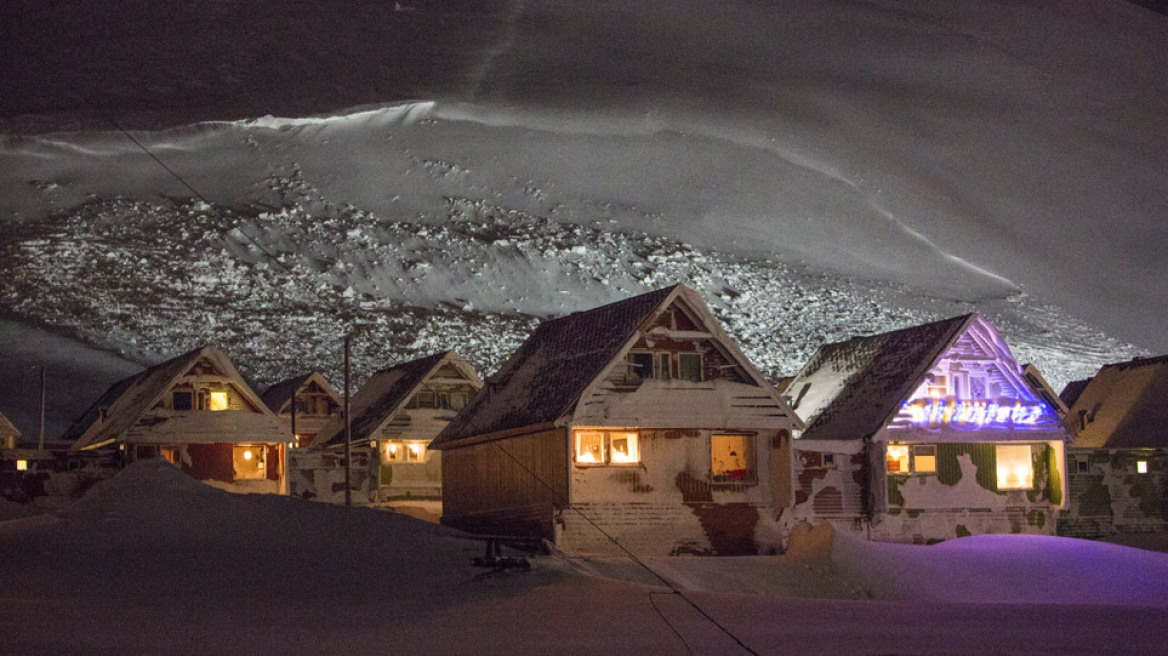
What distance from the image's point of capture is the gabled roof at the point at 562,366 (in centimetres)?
3281

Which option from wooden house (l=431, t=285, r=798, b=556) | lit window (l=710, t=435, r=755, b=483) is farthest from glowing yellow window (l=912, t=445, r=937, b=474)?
wooden house (l=431, t=285, r=798, b=556)

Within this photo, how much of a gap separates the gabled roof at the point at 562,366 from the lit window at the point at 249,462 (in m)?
13.1

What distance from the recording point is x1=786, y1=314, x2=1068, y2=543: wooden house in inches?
1543

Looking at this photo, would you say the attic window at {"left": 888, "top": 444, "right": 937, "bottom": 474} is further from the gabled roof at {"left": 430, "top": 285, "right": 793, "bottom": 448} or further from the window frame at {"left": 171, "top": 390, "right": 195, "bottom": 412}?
the window frame at {"left": 171, "top": 390, "right": 195, "bottom": 412}

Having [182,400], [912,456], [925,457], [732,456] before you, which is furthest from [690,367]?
[182,400]

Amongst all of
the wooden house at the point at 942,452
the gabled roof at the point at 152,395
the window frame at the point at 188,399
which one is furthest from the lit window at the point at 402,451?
the wooden house at the point at 942,452

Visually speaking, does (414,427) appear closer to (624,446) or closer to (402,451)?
(402,451)

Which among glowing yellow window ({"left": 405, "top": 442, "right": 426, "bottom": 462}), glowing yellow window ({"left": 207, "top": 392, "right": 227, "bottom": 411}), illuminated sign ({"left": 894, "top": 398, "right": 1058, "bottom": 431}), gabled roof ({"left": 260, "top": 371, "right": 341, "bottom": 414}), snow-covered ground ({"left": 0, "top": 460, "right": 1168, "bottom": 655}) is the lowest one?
snow-covered ground ({"left": 0, "top": 460, "right": 1168, "bottom": 655})

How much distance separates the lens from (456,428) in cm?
3934

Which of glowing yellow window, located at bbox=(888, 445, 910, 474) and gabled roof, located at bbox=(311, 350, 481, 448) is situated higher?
gabled roof, located at bbox=(311, 350, 481, 448)

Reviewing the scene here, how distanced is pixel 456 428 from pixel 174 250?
3277 inches

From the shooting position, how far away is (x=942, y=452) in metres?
40.2

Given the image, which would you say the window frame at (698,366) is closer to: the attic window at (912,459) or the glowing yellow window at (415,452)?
the attic window at (912,459)

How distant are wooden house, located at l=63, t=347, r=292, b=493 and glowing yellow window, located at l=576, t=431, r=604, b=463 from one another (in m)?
19.9
